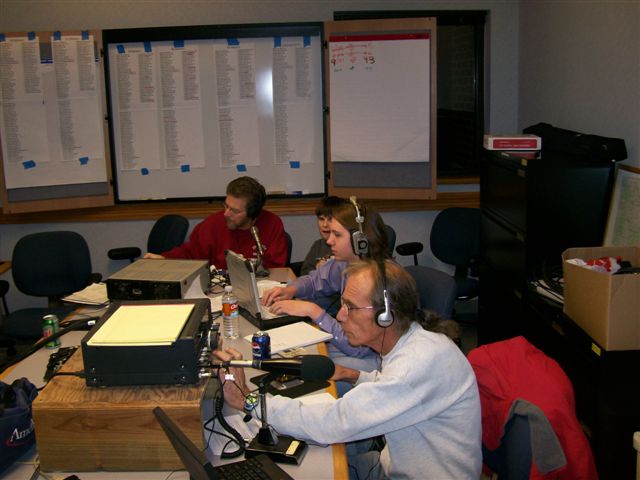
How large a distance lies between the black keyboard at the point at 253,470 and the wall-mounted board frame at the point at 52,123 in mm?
3531

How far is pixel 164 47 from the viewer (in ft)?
16.2

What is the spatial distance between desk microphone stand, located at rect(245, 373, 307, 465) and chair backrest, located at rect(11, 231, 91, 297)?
268 centimetres

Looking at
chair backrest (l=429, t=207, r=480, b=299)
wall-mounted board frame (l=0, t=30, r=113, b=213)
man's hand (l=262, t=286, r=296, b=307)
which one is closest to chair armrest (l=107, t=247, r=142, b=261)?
wall-mounted board frame (l=0, t=30, r=113, b=213)

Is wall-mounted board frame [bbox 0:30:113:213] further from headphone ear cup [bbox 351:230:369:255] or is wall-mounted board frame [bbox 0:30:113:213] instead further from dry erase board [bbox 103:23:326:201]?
headphone ear cup [bbox 351:230:369:255]

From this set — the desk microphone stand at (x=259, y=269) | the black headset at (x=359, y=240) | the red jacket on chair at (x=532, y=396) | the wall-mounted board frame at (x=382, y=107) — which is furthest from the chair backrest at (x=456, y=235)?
the red jacket on chair at (x=532, y=396)

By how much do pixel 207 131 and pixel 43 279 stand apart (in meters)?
1.54

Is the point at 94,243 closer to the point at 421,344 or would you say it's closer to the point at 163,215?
the point at 163,215

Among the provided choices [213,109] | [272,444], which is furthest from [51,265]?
[272,444]

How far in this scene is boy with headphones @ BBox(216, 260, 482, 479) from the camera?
6.16 feet

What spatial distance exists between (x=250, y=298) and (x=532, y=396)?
4.52 feet

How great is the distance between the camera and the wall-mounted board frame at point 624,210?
3.17 m

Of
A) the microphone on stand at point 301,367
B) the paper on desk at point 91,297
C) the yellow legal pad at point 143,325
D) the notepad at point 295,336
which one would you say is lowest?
the notepad at point 295,336

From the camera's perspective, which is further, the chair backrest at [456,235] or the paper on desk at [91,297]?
the chair backrest at [456,235]

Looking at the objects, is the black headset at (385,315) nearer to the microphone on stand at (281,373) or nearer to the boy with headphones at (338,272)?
the microphone on stand at (281,373)
